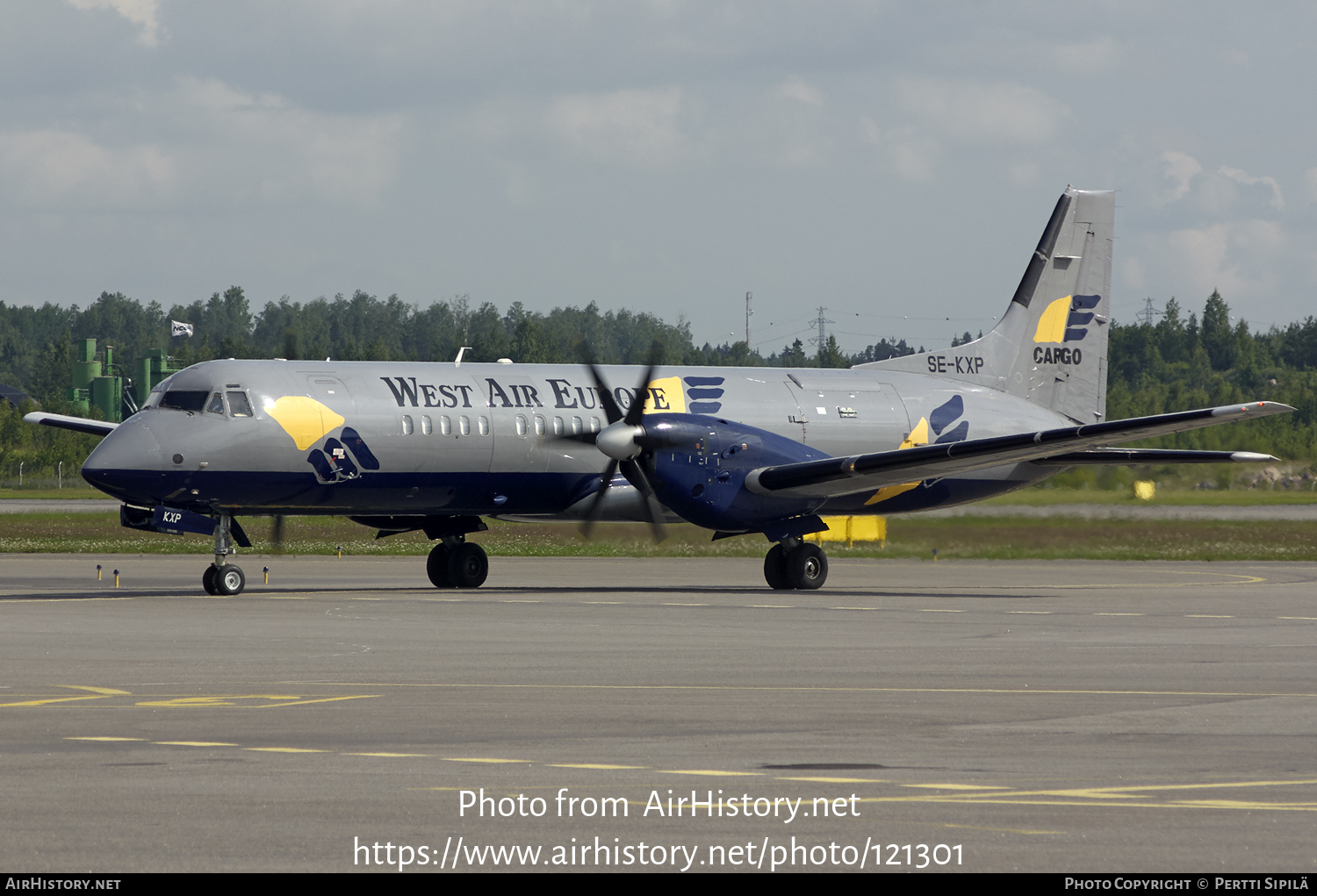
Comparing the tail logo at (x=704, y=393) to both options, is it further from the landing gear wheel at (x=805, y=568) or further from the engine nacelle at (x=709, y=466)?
the landing gear wheel at (x=805, y=568)

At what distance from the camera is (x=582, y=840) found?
8.14 meters

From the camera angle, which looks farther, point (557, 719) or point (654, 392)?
point (654, 392)

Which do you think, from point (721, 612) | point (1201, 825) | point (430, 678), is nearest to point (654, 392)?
point (721, 612)

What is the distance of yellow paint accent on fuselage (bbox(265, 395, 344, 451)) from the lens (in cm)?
2728

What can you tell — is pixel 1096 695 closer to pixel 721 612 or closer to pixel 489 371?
pixel 721 612

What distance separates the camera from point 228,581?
87.7 ft

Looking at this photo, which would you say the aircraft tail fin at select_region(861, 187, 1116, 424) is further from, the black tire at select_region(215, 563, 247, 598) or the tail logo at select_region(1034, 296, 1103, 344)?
the black tire at select_region(215, 563, 247, 598)

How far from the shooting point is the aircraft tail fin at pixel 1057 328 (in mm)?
34875

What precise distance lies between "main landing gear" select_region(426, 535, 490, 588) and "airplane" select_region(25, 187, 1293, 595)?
4 cm

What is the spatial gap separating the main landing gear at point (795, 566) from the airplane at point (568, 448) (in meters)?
0.03

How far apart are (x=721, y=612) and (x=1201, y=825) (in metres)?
15.7

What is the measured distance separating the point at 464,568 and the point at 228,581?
16.7ft

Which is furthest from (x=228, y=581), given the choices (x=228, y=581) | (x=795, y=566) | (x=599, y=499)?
(x=795, y=566)

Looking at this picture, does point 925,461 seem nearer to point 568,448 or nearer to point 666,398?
point 666,398
